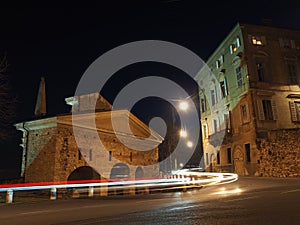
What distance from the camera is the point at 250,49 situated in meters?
26.8

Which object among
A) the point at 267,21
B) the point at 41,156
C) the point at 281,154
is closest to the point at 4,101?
the point at 41,156

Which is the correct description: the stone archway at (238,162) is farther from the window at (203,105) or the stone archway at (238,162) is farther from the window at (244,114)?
the window at (203,105)

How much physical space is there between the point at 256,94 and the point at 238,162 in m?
7.64

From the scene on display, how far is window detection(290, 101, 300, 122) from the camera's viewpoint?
1030 inches

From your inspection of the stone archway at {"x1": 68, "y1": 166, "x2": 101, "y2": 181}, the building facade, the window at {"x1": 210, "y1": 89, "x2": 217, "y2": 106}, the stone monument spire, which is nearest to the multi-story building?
the window at {"x1": 210, "y1": 89, "x2": 217, "y2": 106}

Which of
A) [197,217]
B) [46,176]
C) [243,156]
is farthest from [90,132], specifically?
[243,156]

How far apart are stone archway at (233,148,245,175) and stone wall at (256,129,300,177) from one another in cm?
334

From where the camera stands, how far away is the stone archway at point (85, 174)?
1905 centimetres

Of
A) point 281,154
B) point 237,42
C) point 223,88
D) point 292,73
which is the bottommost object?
point 281,154

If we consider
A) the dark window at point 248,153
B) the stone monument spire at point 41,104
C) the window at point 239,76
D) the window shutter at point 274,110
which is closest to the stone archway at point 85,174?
the stone monument spire at point 41,104

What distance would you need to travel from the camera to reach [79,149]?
712 inches

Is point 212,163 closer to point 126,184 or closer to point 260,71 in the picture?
point 260,71

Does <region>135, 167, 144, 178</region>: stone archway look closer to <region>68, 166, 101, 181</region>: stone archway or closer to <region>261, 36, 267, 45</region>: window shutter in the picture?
<region>68, 166, 101, 181</region>: stone archway

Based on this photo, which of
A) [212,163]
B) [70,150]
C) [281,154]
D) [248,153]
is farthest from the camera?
[212,163]
